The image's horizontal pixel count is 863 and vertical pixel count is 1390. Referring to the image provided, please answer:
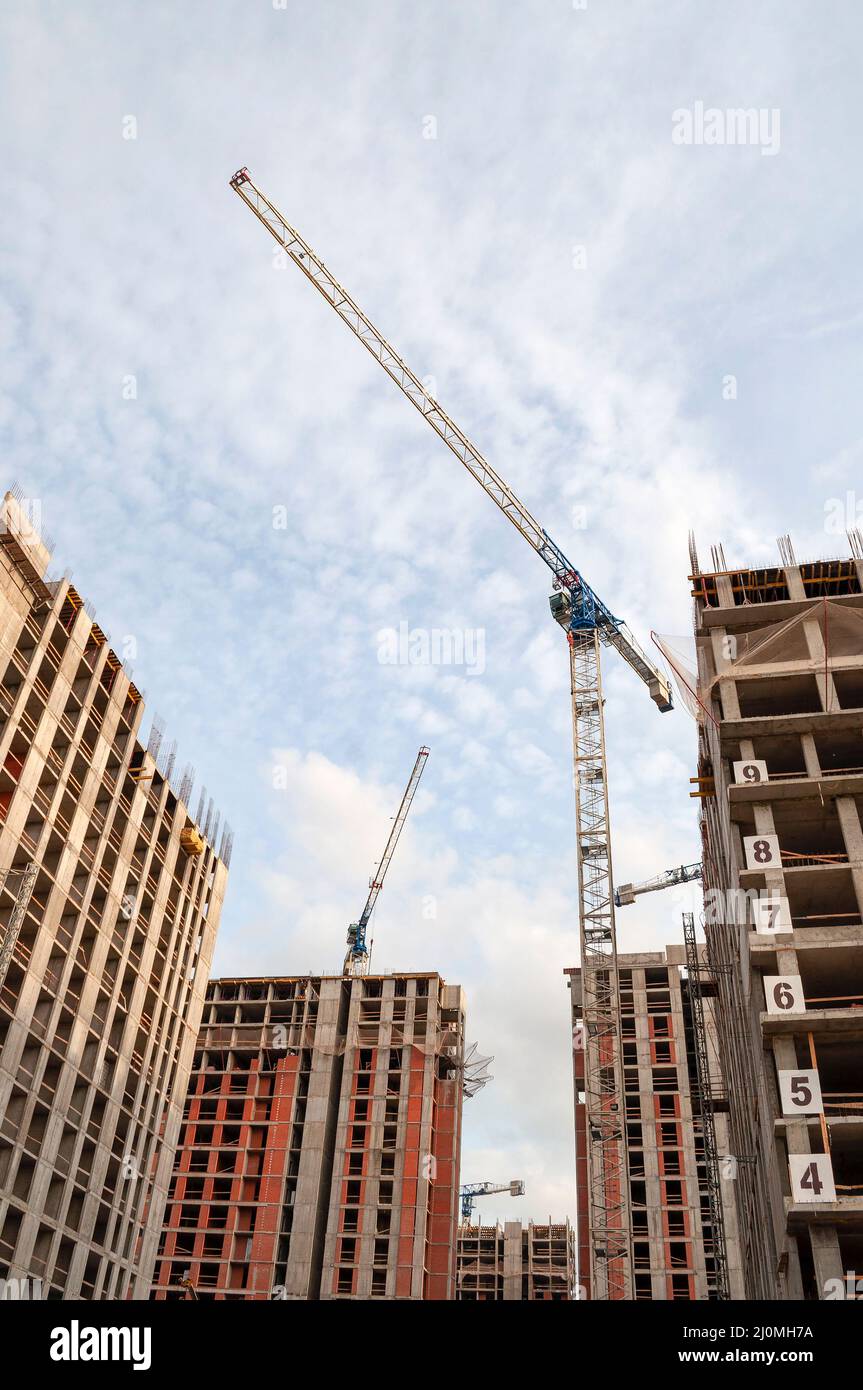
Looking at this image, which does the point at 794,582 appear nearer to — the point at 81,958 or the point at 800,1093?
the point at 800,1093

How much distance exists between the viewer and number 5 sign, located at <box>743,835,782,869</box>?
3488cm

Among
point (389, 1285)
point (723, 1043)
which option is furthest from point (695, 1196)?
point (723, 1043)

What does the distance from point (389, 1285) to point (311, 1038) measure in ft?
66.9

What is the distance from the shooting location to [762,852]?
116ft

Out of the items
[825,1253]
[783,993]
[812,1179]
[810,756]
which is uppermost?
[810,756]

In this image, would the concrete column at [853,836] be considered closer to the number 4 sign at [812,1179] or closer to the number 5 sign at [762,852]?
the number 5 sign at [762,852]

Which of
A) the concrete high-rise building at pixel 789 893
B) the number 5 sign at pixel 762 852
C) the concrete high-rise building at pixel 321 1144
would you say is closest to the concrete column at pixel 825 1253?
the concrete high-rise building at pixel 789 893

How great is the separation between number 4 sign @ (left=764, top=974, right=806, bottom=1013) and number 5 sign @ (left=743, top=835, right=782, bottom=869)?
389 cm

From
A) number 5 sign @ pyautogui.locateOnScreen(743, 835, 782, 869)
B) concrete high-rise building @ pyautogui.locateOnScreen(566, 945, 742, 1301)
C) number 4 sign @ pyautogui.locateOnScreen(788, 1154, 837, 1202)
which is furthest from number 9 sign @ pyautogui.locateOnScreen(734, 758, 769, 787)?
concrete high-rise building @ pyautogui.locateOnScreen(566, 945, 742, 1301)

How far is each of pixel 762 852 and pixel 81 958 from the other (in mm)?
29569

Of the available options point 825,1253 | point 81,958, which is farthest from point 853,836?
point 81,958
